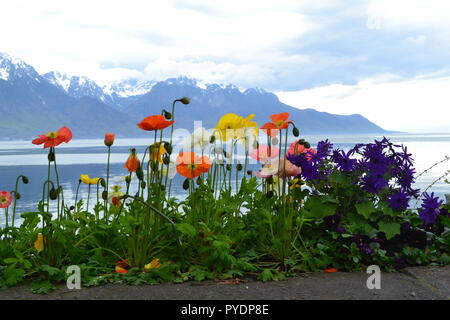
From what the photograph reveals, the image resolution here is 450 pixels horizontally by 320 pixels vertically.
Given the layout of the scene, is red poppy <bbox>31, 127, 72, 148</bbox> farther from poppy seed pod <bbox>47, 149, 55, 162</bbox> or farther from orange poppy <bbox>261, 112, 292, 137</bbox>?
orange poppy <bbox>261, 112, 292, 137</bbox>

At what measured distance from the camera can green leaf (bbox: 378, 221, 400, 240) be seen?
140 inches

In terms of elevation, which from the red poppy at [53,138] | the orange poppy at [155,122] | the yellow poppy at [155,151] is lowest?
the yellow poppy at [155,151]

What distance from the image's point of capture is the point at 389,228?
11.8ft

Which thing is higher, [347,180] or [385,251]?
[347,180]

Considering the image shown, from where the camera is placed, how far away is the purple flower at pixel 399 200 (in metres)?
3.54

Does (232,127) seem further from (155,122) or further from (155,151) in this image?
(155,122)

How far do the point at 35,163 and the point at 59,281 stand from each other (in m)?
113

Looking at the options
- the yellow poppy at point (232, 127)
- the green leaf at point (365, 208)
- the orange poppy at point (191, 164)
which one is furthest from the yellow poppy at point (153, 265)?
the green leaf at point (365, 208)

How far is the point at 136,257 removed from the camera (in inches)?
132

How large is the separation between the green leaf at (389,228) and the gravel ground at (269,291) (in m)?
0.35

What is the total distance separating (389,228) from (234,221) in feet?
3.78

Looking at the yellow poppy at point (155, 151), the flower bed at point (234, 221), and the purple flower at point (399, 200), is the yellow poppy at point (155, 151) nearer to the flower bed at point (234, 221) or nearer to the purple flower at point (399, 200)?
the flower bed at point (234, 221)
